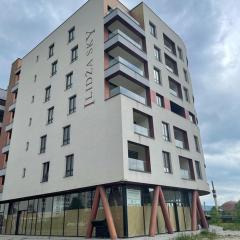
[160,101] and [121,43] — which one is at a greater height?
[121,43]

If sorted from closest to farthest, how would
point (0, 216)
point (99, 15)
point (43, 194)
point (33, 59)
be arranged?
point (43, 194), point (99, 15), point (0, 216), point (33, 59)

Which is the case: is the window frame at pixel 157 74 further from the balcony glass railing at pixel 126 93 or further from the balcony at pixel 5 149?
the balcony at pixel 5 149

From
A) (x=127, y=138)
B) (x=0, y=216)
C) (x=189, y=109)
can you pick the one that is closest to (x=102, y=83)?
(x=127, y=138)

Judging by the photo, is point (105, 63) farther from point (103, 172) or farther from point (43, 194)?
point (43, 194)

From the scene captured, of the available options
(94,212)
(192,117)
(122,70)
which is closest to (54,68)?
(122,70)

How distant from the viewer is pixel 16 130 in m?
37.4

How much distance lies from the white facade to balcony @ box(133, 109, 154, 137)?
450 mm

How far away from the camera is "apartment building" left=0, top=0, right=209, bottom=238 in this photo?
23.6 metres

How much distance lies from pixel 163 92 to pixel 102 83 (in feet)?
28.3

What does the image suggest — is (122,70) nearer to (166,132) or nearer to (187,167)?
(166,132)

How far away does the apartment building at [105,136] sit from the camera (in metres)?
23.6

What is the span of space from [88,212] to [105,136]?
23.7 ft

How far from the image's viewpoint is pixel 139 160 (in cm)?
2453

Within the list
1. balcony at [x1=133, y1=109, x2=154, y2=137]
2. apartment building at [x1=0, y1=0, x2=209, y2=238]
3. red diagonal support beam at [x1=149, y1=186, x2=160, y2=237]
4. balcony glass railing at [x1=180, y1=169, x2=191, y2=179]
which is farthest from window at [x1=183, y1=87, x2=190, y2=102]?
red diagonal support beam at [x1=149, y1=186, x2=160, y2=237]
